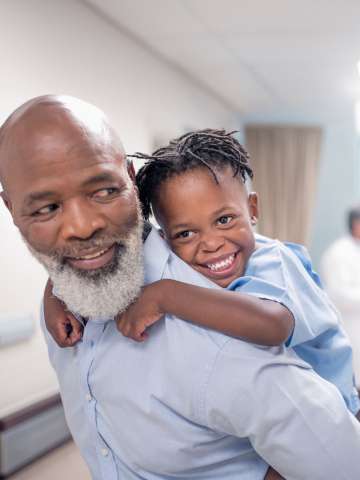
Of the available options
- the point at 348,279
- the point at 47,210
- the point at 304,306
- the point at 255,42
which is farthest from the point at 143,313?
the point at 348,279

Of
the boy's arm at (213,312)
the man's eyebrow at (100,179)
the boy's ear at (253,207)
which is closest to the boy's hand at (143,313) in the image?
the boy's arm at (213,312)

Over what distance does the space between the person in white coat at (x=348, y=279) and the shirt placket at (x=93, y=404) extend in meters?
3.76

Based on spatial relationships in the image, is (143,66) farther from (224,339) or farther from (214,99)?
(224,339)

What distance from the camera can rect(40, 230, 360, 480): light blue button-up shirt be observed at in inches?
39.9

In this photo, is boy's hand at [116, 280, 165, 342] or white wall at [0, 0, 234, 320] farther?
white wall at [0, 0, 234, 320]

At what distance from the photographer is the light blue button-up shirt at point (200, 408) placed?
101 cm

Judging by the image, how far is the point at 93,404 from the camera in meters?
1.17

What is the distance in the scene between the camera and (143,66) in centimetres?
397

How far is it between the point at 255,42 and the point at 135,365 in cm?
328

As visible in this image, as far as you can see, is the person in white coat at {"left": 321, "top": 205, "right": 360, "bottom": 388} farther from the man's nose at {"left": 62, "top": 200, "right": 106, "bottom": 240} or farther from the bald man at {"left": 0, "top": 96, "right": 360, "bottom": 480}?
the man's nose at {"left": 62, "top": 200, "right": 106, "bottom": 240}

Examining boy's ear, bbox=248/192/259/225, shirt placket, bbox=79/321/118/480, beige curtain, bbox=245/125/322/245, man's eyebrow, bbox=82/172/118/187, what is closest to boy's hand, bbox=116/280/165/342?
shirt placket, bbox=79/321/118/480

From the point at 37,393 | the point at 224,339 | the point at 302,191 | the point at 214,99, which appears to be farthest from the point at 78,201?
the point at 302,191

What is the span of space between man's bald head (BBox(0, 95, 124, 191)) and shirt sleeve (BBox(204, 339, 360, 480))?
467mm

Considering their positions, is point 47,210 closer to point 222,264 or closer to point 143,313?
point 143,313
